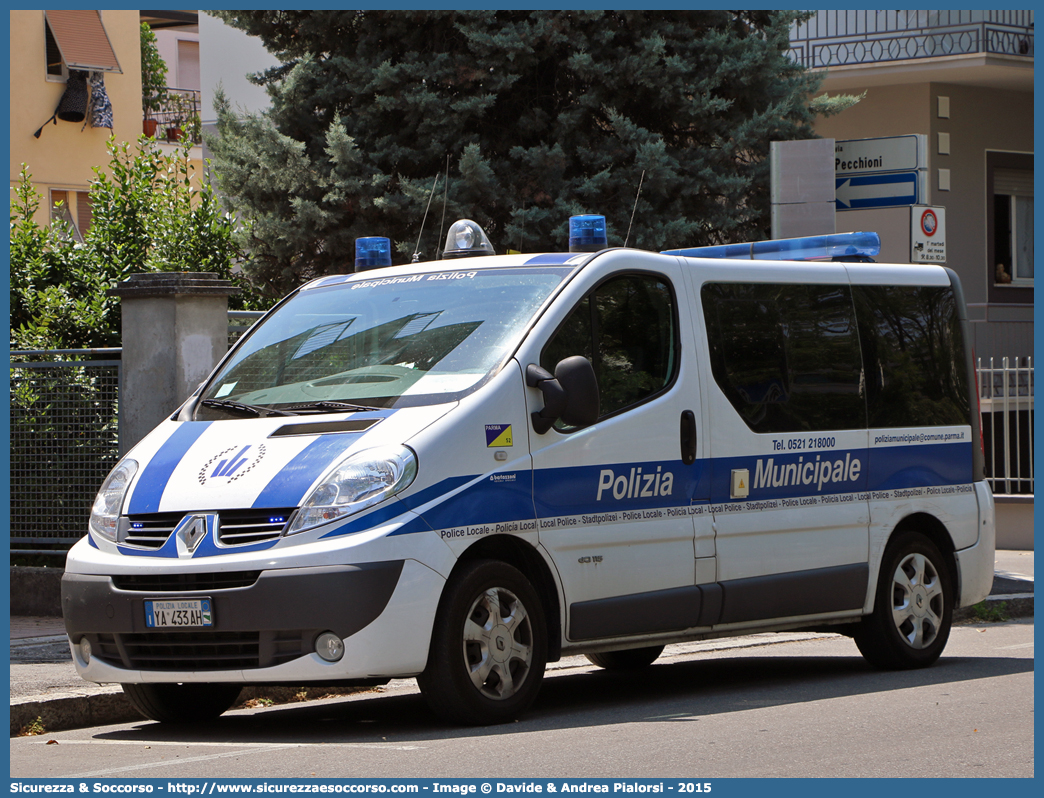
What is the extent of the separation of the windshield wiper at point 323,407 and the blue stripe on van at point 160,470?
1.49 feet

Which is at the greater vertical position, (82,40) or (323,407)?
(82,40)

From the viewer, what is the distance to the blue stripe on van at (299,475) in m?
6.82

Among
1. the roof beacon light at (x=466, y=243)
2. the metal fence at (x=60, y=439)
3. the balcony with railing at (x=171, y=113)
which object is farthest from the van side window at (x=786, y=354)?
the balcony with railing at (x=171, y=113)

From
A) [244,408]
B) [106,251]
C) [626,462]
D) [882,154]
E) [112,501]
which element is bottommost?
[112,501]

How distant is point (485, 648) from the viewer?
7.09 metres

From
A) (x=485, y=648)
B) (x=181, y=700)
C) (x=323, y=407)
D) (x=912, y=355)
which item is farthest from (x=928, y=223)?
(x=181, y=700)

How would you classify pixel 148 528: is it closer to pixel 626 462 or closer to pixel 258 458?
pixel 258 458

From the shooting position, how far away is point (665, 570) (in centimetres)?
795

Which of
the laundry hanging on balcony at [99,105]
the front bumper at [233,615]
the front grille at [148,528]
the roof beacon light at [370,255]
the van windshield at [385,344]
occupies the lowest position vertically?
the front bumper at [233,615]

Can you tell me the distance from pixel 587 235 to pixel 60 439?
213 inches

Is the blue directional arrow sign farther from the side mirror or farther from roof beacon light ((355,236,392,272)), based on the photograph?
the side mirror

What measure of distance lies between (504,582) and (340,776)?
1478mm

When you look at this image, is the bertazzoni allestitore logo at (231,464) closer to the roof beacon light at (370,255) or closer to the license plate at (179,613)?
the license plate at (179,613)

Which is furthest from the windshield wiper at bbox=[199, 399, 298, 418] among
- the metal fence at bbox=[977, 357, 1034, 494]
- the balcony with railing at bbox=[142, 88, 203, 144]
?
the balcony with railing at bbox=[142, 88, 203, 144]
